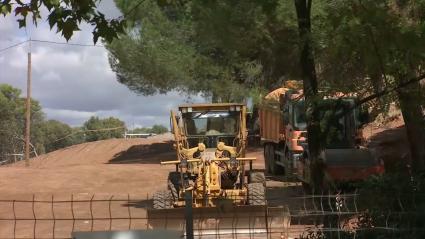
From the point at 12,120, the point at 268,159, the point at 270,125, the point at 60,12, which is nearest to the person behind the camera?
the point at 60,12

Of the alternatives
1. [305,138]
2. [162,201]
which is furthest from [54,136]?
[162,201]

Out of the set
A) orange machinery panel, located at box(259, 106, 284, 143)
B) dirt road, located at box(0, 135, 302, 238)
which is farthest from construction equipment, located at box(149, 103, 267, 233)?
orange machinery panel, located at box(259, 106, 284, 143)

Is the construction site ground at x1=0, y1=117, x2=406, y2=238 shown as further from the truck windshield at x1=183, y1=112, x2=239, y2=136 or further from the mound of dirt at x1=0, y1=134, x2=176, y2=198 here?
the truck windshield at x1=183, y1=112, x2=239, y2=136

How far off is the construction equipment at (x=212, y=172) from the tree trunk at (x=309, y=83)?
359cm

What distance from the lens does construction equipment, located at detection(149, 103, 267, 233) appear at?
10.9m

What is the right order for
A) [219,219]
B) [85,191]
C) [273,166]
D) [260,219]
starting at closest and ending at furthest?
[219,219], [260,219], [85,191], [273,166]

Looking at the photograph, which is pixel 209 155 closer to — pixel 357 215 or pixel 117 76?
pixel 357 215

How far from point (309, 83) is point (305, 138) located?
1047 cm

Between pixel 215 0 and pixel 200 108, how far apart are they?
23.5 ft

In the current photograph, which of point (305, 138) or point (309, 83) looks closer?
point (309, 83)

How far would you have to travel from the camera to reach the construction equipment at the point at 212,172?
10.9m

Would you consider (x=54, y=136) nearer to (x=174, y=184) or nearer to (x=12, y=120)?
(x=12, y=120)

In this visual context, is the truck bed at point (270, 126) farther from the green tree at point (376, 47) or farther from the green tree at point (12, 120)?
the green tree at point (12, 120)

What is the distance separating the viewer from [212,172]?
485 inches
